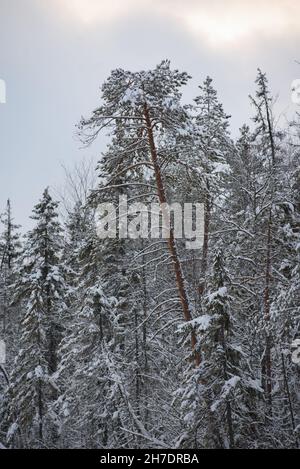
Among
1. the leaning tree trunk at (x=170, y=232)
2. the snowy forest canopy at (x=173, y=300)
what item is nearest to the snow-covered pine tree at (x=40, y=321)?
the snowy forest canopy at (x=173, y=300)

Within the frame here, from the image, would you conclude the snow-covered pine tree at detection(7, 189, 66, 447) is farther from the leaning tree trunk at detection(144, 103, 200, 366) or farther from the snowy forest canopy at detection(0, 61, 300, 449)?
the leaning tree trunk at detection(144, 103, 200, 366)

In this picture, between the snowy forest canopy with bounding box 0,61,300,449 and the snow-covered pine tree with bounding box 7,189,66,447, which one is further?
the snow-covered pine tree with bounding box 7,189,66,447

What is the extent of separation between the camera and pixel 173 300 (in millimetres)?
12000

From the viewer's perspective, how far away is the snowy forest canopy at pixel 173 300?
952cm

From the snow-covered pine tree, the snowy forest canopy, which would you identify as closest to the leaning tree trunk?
the snowy forest canopy

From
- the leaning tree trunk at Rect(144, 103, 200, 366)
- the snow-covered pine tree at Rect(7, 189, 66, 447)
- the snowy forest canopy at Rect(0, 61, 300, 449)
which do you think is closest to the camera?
the snowy forest canopy at Rect(0, 61, 300, 449)

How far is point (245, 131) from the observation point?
20609 millimetres

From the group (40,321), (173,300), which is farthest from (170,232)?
(40,321)

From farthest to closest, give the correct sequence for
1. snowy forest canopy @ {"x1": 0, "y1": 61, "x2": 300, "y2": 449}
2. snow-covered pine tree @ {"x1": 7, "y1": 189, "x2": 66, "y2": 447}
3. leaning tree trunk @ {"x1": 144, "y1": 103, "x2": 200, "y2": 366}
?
snow-covered pine tree @ {"x1": 7, "y1": 189, "x2": 66, "y2": 447} → leaning tree trunk @ {"x1": 144, "y1": 103, "x2": 200, "y2": 366} → snowy forest canopy @ {"x1": 0, "y1": 61, "x2": 300, "y2": 449}

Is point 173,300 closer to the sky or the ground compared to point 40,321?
closer to the sky

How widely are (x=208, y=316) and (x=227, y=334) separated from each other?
615 mm

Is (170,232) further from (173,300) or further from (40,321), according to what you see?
(40,321)

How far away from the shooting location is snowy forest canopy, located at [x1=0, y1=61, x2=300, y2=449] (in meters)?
9.52

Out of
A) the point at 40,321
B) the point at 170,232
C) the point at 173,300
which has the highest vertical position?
the point at 170,232
